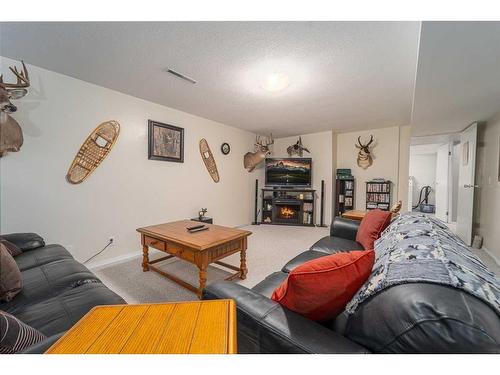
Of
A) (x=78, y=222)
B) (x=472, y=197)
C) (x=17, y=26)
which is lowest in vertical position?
(x=78, y=222)

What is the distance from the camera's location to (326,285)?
2.67 ft

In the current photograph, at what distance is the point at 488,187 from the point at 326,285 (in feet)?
13.1

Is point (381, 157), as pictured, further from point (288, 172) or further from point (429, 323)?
point (429, 323)

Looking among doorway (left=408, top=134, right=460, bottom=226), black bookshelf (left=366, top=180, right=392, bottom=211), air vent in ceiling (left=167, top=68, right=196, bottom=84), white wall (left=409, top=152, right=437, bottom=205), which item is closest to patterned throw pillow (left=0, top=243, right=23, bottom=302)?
air vent in ceiling (left=167, top=68, right=196, bottom=84)

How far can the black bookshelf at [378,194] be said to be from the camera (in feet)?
15.3

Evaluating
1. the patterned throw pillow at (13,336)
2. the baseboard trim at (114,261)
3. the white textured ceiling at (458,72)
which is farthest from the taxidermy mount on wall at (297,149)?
the patterned throw pillow at (13,336)

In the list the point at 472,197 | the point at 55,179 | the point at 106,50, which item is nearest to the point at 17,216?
the point at 55,179

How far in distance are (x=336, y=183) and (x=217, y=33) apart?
14.1ft

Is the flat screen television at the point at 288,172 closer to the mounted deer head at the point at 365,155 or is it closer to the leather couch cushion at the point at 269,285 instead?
the mounted deer head at the point at 365,155

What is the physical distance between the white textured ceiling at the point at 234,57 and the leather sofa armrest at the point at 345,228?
163 cm

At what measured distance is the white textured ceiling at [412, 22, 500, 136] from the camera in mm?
1366

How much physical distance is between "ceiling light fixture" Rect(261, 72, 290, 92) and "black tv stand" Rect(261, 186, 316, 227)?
2.92m
